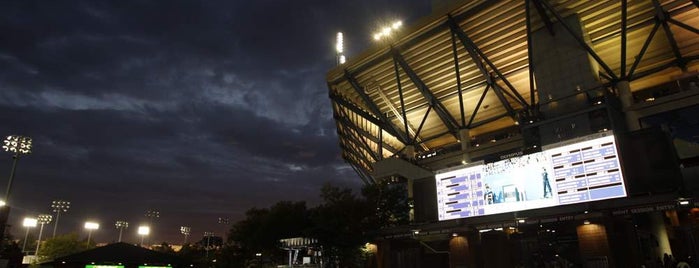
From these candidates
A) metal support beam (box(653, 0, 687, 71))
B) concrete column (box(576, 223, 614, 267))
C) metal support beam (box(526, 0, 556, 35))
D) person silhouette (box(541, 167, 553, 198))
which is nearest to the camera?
concrete column (box(576, 223, 614, 267))

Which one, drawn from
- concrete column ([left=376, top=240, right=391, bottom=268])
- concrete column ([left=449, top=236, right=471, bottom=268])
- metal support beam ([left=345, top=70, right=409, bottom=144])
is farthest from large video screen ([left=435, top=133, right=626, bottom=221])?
metal support beam ([left=345, top=70, right=409, bottom=144])

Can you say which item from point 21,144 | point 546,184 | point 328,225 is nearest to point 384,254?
point 328,225

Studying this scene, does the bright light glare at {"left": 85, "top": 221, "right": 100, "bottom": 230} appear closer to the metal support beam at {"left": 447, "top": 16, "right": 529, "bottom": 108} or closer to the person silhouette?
the metal support beam at {"left": 447, "top": 16, "right": 529, "bottom": 108}

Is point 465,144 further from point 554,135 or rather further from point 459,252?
point 459,252

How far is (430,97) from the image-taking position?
137ft

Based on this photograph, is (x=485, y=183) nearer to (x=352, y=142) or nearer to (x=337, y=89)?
(x=337, y=89)

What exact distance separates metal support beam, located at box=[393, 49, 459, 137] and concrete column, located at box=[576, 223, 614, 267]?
2107 centimetres

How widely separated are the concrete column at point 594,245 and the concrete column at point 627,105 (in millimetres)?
12061

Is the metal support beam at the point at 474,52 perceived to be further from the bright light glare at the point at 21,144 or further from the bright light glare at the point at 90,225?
the bright light glare at the point at 90,225

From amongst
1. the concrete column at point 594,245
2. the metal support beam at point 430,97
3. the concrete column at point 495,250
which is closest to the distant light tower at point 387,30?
the metal support beam at point 430,97

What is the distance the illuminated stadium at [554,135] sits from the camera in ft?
71.9

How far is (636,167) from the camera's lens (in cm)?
2194

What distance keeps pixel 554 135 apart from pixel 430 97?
1389cm

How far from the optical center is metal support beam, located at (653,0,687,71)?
92.8ft
